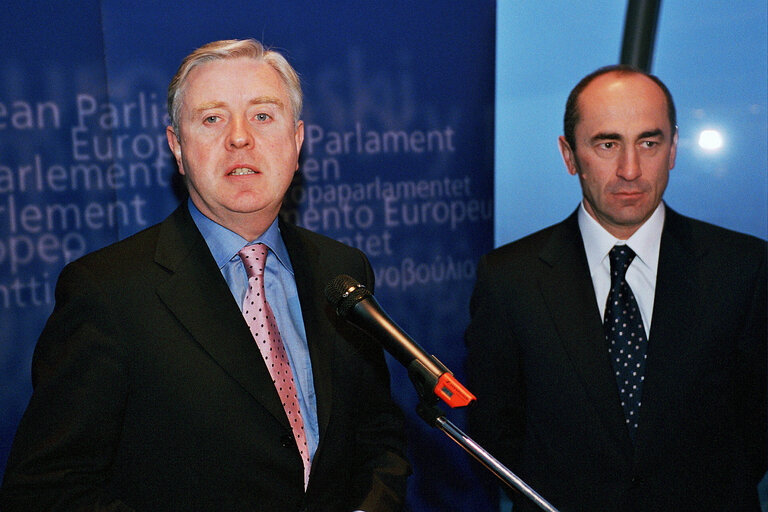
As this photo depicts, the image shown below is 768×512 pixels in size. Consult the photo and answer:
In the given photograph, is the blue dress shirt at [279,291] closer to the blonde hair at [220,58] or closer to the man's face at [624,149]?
the blonde hair at [220,58]

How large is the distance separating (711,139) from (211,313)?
2635 mm

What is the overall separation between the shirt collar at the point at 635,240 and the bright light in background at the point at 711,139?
126 centimetres

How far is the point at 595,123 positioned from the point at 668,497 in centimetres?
116

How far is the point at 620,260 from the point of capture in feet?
7.09

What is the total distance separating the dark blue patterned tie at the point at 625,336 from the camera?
2068mm

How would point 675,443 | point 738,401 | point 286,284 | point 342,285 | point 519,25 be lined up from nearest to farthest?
point 342,285
point 286,284
point 675,443
point 738,401
point 519,25

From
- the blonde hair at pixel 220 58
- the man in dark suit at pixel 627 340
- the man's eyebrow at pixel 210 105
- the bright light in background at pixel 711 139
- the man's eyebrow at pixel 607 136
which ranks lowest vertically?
the man in dark suit at pixel 627 340

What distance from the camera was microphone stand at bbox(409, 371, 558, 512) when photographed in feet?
3.90

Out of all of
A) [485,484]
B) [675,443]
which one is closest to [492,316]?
[675,443]

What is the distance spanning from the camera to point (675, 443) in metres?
2.04

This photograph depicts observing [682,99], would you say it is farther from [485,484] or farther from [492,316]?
[485,484]

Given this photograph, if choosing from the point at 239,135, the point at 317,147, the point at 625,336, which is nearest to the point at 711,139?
the point at 625,336

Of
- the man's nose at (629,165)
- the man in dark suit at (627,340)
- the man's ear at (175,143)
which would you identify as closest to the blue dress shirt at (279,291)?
the man's ear at (175,143)

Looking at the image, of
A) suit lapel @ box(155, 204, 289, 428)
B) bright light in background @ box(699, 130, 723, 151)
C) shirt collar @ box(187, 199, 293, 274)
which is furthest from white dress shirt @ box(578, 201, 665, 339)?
bright light in background @ box(699, 130, 723, 151)
